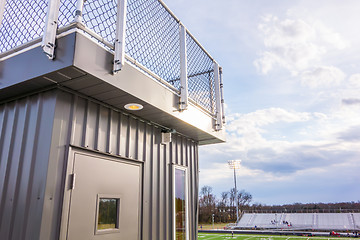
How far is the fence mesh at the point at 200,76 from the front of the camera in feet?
14.5

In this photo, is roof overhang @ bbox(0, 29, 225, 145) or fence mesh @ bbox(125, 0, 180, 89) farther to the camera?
fence mesh @ bbox(125, 0, 180, 89)

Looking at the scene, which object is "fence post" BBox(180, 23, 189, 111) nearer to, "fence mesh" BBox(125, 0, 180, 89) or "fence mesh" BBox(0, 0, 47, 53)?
"fence mesh" BBox(125, 0, 180, 89)

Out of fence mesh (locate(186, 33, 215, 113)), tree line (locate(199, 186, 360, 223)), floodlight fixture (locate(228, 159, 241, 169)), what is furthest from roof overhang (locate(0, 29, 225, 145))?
tree line (locate(199, 186, 360, 223))

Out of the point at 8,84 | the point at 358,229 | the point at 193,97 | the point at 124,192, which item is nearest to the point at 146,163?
the point at 124,192

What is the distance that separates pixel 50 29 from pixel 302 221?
45.0 meters

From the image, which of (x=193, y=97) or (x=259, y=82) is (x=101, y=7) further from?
(x=259, y=82)

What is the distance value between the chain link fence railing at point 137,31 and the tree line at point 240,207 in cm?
4401

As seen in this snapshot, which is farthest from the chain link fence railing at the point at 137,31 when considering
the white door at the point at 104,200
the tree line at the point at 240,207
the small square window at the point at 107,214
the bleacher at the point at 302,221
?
the tree line at the point at 240,207

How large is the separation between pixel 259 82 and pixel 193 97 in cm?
2361

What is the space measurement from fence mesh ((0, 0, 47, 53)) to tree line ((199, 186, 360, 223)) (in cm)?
4635

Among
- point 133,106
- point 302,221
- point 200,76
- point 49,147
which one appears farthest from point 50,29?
point 302,221

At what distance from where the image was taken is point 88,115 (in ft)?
9.71

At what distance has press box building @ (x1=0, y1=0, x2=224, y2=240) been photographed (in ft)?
7.88

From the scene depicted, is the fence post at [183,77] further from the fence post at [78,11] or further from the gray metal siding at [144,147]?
the fence post at [78,11]
